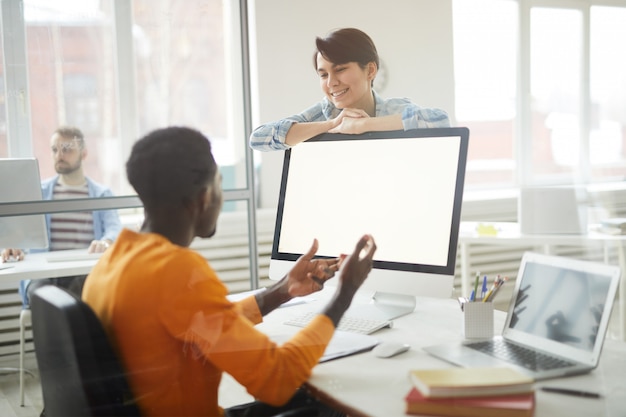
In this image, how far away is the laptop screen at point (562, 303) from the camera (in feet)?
3.56

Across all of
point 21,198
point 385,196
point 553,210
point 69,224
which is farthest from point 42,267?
point 553,210

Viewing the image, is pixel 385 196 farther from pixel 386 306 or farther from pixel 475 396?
pixel 475 396

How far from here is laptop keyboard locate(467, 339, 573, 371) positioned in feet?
3.51

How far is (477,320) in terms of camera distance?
1.26 metres

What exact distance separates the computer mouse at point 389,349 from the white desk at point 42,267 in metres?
0.64

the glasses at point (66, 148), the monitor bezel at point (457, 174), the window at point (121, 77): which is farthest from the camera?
the glasses at point (66, 148)

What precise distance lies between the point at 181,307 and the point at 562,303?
0.64 metres

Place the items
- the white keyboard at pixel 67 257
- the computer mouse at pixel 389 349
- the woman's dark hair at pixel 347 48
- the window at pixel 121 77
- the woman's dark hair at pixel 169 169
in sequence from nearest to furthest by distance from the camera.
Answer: the woman's dark hair at pixel 169 169 → the computer mouse at pixel 389 349 → the woman's dark hair at pixel 347 48 → the white keyboard at pixel 67 257 → the window at pixel 121 77

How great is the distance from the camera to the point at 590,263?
1.12m

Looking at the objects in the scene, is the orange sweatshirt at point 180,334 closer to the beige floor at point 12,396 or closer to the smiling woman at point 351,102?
the smiling woman at point 351,102

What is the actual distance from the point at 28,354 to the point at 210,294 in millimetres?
482

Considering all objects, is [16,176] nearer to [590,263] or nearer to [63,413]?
[63,413]

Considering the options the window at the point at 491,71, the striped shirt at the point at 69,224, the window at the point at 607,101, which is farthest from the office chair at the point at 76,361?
the window at the point at 607,101

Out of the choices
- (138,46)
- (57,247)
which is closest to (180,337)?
(57,247)
